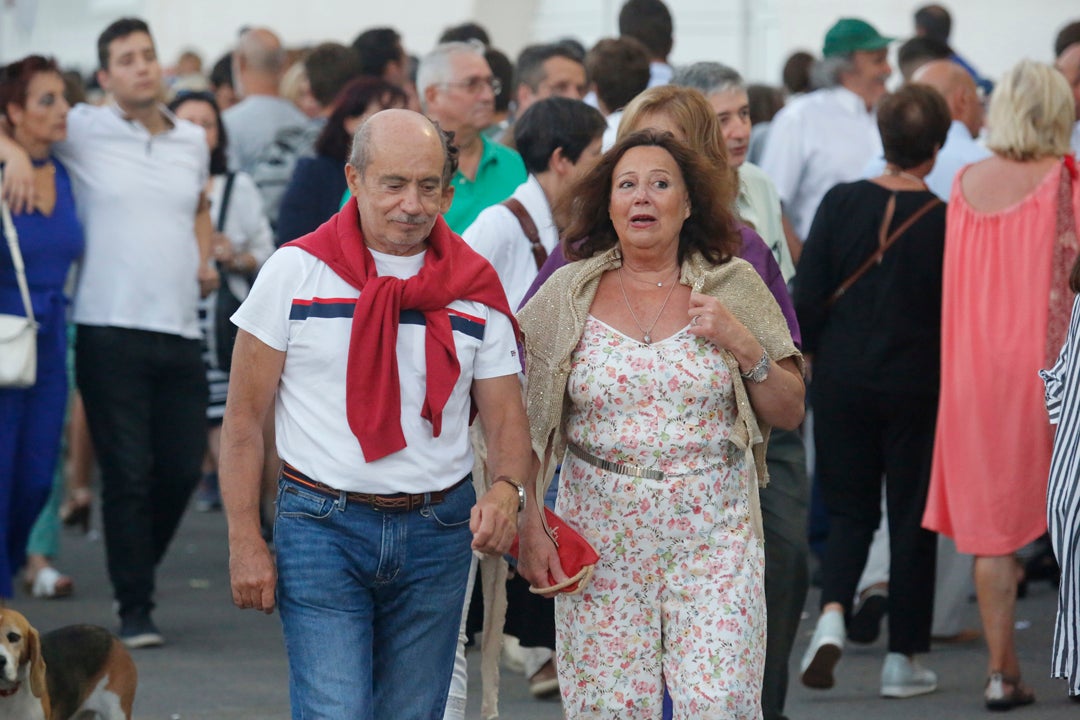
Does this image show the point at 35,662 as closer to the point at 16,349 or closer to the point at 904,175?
the point at 16,349

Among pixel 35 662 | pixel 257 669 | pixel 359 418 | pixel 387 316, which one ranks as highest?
pixel 387 316

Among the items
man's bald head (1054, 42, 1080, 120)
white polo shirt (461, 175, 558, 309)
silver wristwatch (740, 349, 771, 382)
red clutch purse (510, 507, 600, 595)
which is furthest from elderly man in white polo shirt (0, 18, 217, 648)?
man's bald head (1054, 42, 1080, 120)

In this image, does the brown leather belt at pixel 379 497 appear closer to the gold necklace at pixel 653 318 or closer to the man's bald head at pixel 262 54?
the gold necklace at pixel 653 318

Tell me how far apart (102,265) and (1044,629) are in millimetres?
4300

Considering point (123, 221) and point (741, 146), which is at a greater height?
point (741, 146)

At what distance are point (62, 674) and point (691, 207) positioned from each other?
2506 mm

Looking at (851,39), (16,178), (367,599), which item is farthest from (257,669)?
(851,39)

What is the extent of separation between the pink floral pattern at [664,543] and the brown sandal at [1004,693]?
2.11m

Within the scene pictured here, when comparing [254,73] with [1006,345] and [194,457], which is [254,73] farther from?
[1006,345]

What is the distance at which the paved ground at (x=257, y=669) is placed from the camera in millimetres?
6215

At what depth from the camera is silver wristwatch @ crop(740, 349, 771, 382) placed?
4305mm

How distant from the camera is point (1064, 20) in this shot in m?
15.2

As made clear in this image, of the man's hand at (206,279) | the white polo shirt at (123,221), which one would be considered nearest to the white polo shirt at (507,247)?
the white polo shirt at (123,221)

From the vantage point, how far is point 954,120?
8.11 metres
